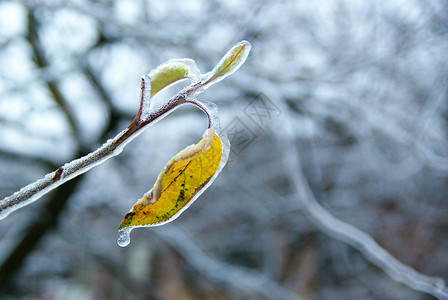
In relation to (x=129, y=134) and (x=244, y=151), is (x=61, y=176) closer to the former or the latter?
(x=129, y=134)

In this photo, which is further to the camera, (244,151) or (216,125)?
(244,151)

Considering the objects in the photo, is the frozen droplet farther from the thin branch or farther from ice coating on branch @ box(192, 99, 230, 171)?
the thin branch

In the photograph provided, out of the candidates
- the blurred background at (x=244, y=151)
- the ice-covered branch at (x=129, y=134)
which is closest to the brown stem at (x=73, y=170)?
the ice-covered branch at (x=129, y=134)

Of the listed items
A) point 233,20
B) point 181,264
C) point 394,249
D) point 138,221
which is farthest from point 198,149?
point 394,249

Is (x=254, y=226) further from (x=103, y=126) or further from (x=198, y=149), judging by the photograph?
(x=198, y=149)

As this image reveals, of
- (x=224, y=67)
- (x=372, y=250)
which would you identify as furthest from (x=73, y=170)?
(x=372, y=250)

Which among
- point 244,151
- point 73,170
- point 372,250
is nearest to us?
point 73,170
